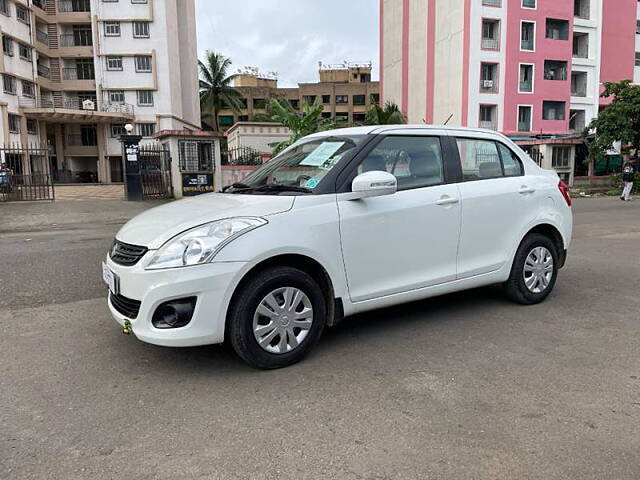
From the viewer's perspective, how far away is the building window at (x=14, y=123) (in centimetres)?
3932

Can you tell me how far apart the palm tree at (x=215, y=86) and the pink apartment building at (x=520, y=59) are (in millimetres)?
20825

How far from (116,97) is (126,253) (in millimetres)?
44011

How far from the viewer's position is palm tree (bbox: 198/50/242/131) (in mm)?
54188

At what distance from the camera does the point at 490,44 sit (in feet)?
119

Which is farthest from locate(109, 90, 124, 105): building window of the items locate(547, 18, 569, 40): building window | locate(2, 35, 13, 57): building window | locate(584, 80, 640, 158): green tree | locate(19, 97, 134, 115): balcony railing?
locate(584, 80, 640, 158): green tree

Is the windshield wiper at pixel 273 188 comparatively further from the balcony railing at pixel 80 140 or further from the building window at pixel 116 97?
the balcony railing at pixel 80 140

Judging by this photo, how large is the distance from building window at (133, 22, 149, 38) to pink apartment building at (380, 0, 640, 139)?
2125cm

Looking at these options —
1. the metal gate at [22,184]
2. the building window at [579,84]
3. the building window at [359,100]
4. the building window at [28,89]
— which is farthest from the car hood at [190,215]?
the building window at [359,100]

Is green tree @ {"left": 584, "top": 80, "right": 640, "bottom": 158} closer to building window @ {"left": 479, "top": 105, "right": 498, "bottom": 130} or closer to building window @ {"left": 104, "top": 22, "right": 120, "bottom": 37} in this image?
building window @ {"left": 479, "top": 105, "right": 498, "bottom": 130}

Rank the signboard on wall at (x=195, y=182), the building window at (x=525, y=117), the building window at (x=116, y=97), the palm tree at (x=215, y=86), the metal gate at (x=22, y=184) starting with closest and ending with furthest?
the metal gate at (x=22, y=184), the signboard on wall at (x=195, y=182), the building window at (x=525, y=117), the building window at (x=116, y=97), the palm tree at (x=215, y=86)

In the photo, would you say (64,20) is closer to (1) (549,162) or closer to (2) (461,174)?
(1) (549,162)

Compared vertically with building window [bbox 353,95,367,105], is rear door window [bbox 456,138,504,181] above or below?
below

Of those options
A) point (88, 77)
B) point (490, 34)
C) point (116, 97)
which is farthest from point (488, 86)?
point (88, 77)

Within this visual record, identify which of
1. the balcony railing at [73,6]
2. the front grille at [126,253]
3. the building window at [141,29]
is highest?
the balcony railing at [73,6]
